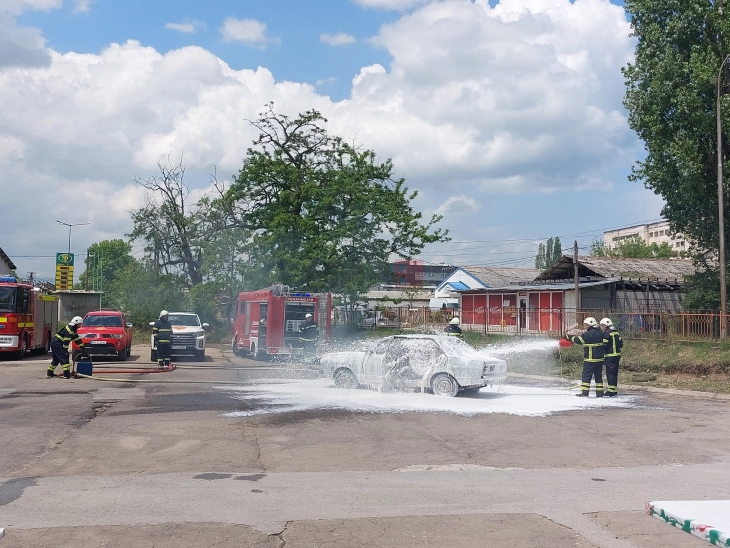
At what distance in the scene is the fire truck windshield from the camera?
26891 millimetres

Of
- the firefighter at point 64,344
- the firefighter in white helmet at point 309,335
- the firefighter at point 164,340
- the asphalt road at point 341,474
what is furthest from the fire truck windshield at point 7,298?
the asphalt road at point 341,474

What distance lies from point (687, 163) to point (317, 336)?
1461 cm

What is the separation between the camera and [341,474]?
8.66 m

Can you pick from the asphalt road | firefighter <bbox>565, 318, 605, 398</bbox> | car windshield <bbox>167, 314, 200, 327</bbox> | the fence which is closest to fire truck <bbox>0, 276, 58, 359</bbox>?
car windshield <bbox>167, 314, 200, 327</bbox>

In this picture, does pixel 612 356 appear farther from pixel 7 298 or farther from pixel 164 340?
pixel 7 298

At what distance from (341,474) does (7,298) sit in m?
22.1

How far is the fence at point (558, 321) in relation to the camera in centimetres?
2303

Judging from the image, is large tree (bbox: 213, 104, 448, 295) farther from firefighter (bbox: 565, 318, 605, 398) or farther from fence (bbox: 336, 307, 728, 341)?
firefighter (bbox: 565, 318, 605, 398)

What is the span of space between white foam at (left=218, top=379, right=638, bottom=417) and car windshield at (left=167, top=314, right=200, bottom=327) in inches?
481

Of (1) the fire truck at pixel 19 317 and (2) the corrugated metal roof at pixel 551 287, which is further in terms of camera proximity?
(2) the corrugated metal roof at pixel 551 287

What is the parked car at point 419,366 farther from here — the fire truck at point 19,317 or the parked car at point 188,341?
the fire truck at point 19,317

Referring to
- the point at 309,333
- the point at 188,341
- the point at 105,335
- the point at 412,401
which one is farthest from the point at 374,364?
the point at 188,341

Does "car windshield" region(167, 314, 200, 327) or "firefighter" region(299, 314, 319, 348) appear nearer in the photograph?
"firefighter" region(299, 314, 319, 348)

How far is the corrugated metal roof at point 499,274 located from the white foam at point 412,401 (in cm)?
4647
